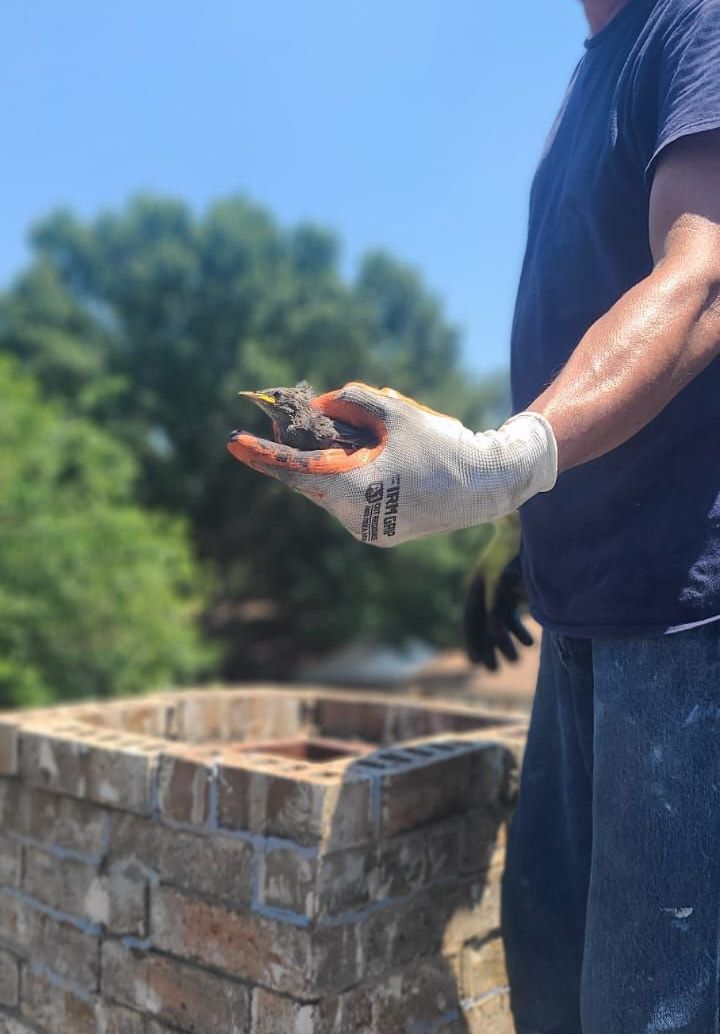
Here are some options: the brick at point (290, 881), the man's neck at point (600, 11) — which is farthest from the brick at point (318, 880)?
the man's neck at point (600, 11)

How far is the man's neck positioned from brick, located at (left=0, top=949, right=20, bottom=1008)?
2295 millimetres

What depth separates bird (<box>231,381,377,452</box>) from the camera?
1.39 meters

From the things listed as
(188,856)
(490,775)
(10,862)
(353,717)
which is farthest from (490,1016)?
(353,717)

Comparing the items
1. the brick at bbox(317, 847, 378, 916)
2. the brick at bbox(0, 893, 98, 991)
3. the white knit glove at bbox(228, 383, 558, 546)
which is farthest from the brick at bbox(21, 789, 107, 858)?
the white knit glove at bbox(228, 383, 558, 546)

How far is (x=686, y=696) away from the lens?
1444 mm

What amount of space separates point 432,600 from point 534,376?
1418 cm

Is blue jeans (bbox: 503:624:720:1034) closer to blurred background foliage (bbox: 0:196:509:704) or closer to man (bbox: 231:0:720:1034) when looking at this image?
man (bbox: 231:0:720:1034)

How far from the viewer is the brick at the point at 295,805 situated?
6.03 feet

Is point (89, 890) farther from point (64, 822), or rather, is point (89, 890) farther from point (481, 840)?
point (481, 840)

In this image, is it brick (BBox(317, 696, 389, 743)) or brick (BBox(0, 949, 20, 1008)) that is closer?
brick (BBox(0, 949, 20, 1008))

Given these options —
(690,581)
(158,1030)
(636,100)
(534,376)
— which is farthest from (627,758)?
(158,1030)

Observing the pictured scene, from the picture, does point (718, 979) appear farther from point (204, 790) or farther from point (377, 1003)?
point (204, 790)

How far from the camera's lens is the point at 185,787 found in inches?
81.0

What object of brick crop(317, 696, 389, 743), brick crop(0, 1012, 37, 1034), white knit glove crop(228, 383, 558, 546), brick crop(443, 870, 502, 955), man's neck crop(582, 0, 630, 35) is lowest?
brick crop(0, 1012, 37, 1034)
